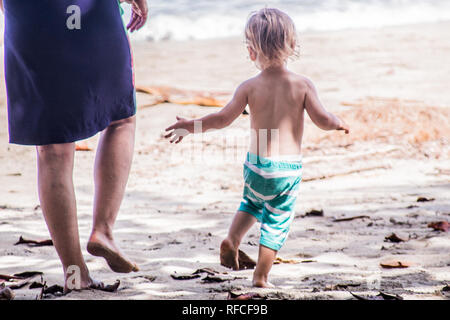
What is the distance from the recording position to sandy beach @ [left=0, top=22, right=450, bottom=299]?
297 centimetres

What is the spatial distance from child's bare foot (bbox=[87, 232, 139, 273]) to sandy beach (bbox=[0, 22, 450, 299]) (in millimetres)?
94

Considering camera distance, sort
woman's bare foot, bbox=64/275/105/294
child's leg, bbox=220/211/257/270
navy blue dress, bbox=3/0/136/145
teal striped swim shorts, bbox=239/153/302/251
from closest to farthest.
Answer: navy blue dress, bbox=3/0/136/145 → woman's bare foot, bbox=64/275/105/294 → teal striped swim shorts, bbox=239/153/302/251 → child's leg, bbox=220/211/257/270

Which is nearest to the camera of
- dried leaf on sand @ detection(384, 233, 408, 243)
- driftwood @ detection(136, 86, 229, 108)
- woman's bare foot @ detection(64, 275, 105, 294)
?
woman's bare foot @ detection(64, 275, 105, 294)

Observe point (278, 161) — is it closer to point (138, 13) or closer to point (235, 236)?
point (235, 236)

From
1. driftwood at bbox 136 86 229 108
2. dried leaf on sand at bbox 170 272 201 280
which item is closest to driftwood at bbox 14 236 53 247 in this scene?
dried leaf on sand at bbox 170 272 201 280

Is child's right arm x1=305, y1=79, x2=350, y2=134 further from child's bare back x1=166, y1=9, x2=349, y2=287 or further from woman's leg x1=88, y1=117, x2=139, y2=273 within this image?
woman's leg x1=88, y1=117, x2=139, y2=273

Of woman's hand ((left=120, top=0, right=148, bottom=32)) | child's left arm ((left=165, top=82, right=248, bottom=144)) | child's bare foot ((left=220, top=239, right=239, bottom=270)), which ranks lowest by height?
child's bare foot ((left=220, top=239, right=239, bottom=270))

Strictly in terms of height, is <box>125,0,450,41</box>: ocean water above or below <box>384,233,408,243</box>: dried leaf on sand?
above

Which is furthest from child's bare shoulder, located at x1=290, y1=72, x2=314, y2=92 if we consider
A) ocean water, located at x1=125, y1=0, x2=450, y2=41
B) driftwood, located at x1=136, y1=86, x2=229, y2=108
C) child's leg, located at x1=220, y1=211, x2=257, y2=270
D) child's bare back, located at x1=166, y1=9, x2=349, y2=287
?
ocean water, located at x1=125, y1=0, x2=450, y2=41

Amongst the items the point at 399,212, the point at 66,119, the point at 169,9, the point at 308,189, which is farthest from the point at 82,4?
the point at 169,9

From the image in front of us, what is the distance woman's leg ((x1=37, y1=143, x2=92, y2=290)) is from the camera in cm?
260

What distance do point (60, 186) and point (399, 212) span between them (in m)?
2.37

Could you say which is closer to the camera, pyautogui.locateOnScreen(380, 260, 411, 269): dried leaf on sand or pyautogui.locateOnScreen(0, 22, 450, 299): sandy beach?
pyautogui.locateOnScreen(0, 22, 450, 299): sandy beach
